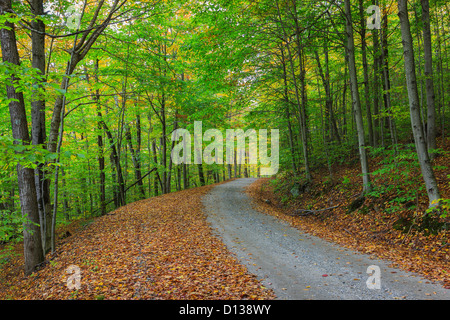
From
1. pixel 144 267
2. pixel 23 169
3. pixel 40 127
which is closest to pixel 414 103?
pixel 144 267

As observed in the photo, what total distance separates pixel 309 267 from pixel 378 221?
3.85m

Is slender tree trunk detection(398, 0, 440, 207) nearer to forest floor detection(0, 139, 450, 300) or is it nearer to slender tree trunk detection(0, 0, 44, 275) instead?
forest floor detection(0, 139, 450, 300)

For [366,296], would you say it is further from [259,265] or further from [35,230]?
[35,230]

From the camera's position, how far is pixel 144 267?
545 cm

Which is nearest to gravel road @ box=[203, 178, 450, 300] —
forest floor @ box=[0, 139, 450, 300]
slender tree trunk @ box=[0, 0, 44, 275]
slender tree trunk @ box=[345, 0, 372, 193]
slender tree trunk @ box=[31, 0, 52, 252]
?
forest floor @ box=[0, 139, 450, 300]

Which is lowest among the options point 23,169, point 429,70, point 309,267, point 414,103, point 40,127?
point 309,267

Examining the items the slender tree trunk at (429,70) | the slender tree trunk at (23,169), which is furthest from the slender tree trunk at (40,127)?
the slender tree trunk at (429,70)

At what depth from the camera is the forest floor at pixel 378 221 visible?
217 inches

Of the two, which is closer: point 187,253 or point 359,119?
point 187,253

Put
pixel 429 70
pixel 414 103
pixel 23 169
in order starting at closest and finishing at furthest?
pixel 23 169 < pixel 414 103 < pixel 429 70

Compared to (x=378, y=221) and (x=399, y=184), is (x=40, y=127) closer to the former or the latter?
(x=378, y=221)

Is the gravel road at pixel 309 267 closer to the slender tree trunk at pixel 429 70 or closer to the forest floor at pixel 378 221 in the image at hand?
the forest floor at pixel 378 221

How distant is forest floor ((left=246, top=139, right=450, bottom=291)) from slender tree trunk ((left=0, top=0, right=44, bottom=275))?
847 cm

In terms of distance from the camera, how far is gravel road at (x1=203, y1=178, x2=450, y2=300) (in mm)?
4180
